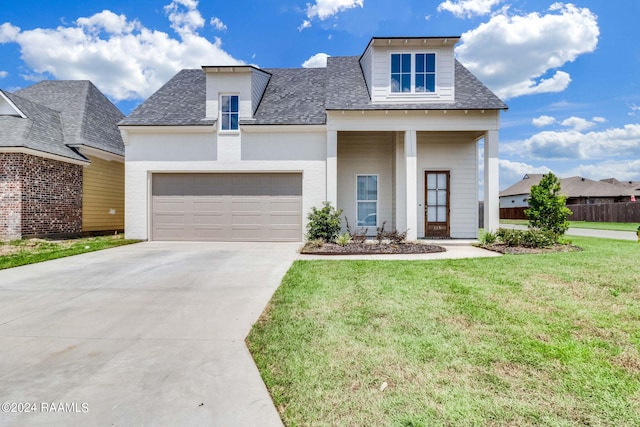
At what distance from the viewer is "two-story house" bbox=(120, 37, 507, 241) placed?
11.0 metres

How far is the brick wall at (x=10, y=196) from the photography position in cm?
1078

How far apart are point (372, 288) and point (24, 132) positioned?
43.4 ft

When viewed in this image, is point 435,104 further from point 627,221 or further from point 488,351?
point 627,221

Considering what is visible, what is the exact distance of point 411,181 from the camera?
10.9 m

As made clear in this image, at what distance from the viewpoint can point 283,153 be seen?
11.6m

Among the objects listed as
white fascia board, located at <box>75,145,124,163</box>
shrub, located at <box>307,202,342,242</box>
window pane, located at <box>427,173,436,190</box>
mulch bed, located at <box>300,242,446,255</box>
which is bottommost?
mulch bed, located at <box>300,242,446,255</box>

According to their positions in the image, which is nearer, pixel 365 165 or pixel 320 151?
pixel 320 151

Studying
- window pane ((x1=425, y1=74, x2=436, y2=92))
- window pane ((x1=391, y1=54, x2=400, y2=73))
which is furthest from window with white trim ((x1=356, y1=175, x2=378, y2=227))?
window pane ((x1=391, y1=54, x2=400, y2=73))

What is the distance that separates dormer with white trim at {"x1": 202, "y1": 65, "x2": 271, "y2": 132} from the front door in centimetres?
708

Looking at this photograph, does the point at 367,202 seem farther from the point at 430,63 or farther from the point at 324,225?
the point at 430,63

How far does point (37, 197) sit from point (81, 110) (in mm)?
4766

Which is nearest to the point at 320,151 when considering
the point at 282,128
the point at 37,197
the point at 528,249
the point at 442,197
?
the point at 282,128

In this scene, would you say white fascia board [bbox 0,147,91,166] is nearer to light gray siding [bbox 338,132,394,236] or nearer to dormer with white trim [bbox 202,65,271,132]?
dormer with white trim [bbox 202,65,271,132]

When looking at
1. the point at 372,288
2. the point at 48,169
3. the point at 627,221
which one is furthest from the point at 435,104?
the point at 627,221
